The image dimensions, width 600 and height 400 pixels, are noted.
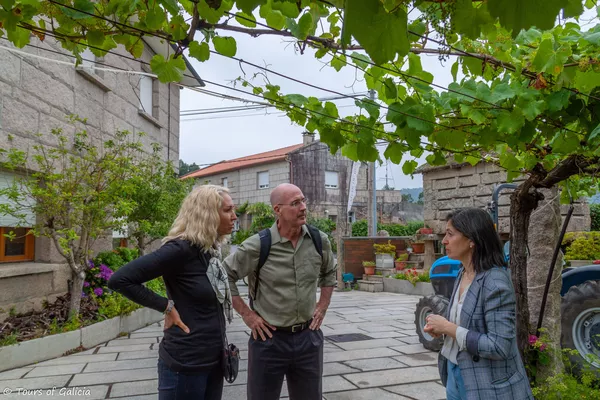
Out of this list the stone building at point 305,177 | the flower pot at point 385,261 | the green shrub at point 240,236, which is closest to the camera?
the flower pot at point 385,261

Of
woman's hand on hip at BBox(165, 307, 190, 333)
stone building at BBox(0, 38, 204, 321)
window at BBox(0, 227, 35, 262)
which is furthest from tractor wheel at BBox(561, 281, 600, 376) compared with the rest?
window at BBox(0, 227, 35, 262)

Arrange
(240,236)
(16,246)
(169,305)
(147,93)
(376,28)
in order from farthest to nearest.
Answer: (240,236) < (147,93) < (16,246) < (169,305) < (376,28)

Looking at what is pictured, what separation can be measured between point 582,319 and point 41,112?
720cm

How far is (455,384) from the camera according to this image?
2449mm

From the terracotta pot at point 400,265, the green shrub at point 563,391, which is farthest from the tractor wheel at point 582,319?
the terracotta pot at point 400,265

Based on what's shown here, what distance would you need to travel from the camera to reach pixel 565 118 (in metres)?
2.50

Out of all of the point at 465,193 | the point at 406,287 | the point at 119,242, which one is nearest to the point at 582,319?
the point at 406,287

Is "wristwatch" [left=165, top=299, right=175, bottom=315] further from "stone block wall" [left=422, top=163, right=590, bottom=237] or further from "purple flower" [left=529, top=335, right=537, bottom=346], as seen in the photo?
"stone block wall" [left=422, top=163, right=590, bottom=237]

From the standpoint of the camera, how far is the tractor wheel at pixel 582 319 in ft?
14.6

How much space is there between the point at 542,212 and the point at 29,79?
21.0 ft

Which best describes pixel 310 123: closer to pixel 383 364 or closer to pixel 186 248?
pixel 186 248

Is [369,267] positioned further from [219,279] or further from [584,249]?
[219,279]

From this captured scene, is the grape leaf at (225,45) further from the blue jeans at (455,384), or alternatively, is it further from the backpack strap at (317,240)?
the blue jeans at (455,384)

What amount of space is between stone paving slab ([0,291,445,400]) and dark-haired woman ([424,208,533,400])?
2047 mm
